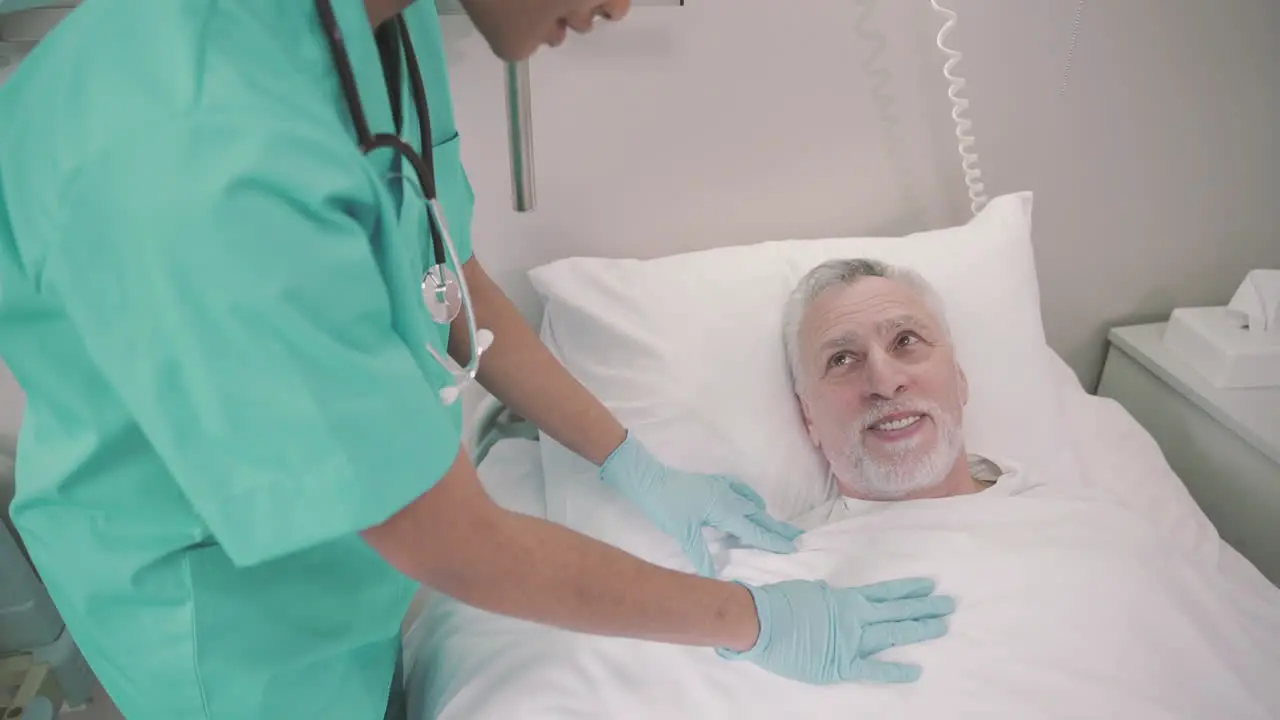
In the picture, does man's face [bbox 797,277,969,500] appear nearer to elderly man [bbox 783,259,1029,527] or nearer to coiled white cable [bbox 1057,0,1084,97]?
elderly man [bbox 783,259,1029,527]

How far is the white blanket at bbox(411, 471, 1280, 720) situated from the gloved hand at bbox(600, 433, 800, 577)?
0.03 m

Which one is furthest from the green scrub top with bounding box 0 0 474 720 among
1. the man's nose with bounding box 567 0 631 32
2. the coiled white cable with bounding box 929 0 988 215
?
the coiled white cable with bounding box 929 0 988 215

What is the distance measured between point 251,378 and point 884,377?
0.97m

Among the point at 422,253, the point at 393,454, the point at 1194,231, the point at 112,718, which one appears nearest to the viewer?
the point at 393,454

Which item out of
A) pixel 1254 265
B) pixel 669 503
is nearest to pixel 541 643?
pixel 669 503

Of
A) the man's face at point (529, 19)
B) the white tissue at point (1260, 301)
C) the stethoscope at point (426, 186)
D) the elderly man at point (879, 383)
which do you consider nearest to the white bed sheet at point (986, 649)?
the elderly man at point (879, 383)

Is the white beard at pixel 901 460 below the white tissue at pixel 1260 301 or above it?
below

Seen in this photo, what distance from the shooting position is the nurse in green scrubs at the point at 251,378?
20.0 inches

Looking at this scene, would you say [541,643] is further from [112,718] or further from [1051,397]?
[112,718]

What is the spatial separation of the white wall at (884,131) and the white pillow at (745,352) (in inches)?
3.9

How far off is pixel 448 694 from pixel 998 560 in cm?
72

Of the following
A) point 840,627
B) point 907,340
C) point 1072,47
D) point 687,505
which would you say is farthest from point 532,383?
point 1072,47

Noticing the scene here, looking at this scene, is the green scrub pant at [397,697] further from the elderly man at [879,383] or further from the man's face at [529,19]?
the man's face at [529,19]

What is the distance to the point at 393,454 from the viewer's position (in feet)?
1.89
